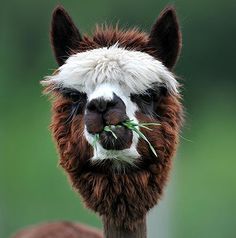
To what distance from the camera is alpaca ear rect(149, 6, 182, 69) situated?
→ 6.14 meters

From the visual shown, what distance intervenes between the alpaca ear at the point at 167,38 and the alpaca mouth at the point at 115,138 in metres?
0.67

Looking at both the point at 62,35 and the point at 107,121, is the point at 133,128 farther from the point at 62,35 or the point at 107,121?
the point at 62,35

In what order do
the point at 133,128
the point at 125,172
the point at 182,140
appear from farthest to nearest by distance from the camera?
the point at 182,140 → the point at 125,172 → the point at 133,128

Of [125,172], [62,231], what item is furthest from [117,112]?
[62,231]

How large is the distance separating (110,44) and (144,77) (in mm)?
334

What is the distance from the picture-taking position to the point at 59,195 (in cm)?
1620

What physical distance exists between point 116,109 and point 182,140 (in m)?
10.6

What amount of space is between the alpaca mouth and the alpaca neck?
569mm

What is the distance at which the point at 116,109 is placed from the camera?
5.60m

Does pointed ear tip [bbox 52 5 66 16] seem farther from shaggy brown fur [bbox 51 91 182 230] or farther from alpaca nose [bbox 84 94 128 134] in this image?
alpaca nose [bbox 84 94 128 134]

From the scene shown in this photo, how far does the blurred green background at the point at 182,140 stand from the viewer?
15.7 metres

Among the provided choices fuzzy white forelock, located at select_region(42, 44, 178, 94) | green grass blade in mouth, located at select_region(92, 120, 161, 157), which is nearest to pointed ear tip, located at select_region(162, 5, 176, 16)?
fuzzy white forelock, located at select_region(42, 44, 178, 94)
